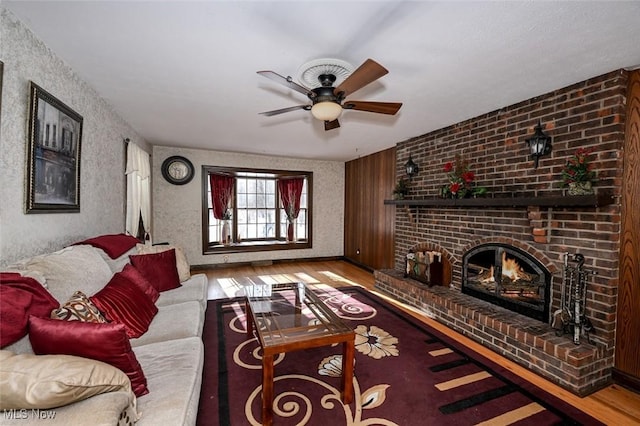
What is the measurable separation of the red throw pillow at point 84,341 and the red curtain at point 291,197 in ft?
16.7

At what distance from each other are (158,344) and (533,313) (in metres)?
3.16

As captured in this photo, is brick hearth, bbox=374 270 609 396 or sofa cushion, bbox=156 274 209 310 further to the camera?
sofa cushion, bbox=156 274 209 310

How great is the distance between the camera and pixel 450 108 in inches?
115

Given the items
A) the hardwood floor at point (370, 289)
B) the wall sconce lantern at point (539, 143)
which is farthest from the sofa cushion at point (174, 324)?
the wall sconce lantern at point (539, 143)

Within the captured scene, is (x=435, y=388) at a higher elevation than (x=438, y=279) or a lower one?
lower

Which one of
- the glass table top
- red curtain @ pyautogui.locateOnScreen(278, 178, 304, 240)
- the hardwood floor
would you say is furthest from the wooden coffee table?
red curtain @ pyautogui.locateOnScreen(278, 178, 304, 240)

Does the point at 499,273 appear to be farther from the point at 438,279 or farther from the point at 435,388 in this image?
the point at 435,388

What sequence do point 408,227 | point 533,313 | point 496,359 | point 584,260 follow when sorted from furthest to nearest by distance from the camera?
point 408,227, point 533,313, point 496,359, point 584,260

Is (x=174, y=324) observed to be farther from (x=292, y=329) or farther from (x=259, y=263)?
(x=259, y=263)

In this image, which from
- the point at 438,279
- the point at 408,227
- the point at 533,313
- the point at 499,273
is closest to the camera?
the point at 533,313

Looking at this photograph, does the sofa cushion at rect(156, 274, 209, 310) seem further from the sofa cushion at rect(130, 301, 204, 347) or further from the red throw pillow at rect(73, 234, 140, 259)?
the red throw pillow at rect(73, 234, 140, 259)

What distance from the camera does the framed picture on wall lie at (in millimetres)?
1713

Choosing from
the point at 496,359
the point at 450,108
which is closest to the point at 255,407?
the point at 496,359

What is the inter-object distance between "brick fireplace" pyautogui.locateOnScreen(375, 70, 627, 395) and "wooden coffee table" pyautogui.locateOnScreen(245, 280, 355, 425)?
1.58m
